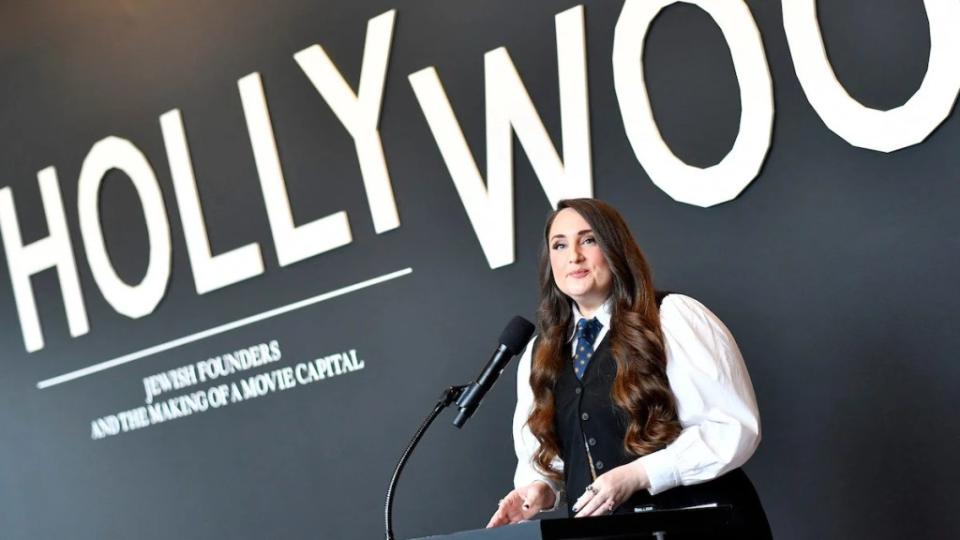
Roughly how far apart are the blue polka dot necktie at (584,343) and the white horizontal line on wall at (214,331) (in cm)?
147

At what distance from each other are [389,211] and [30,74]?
6.63 ft

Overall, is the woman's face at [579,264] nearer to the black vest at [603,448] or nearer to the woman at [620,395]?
the woman at [620,395]

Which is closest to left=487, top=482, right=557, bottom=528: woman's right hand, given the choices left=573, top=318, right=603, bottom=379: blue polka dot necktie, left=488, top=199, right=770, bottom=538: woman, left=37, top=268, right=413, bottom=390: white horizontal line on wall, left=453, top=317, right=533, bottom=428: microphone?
left=488, top=199, right=770, bottom=538: woman

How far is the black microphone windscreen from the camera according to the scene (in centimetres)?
243

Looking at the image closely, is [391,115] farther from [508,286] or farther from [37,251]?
[37,251]

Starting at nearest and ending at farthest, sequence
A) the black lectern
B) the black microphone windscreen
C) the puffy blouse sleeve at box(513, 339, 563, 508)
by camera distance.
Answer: the black lectern → the black microphone windscreen → the puffy blouse sleeve at box(513, 339, 563, 508)

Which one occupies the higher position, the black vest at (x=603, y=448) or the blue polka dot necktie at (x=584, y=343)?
the blue polka dot necktie at (x=584, y=343)

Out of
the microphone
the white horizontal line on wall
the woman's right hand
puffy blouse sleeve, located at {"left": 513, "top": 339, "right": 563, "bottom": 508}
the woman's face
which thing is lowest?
the woman's right hand

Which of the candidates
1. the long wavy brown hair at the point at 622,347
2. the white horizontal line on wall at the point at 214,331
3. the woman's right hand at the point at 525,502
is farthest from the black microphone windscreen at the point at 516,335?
the white horizontal line on wall at the point at 214,331

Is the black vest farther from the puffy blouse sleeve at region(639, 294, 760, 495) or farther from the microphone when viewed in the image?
the microphone

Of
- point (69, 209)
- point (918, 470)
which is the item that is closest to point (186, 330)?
point (69, 209)

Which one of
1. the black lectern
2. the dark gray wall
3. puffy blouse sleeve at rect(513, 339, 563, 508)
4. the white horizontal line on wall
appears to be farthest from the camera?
the white horizontal line on wall

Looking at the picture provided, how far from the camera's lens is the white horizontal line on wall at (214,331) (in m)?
4.34

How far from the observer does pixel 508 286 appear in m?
3.98
